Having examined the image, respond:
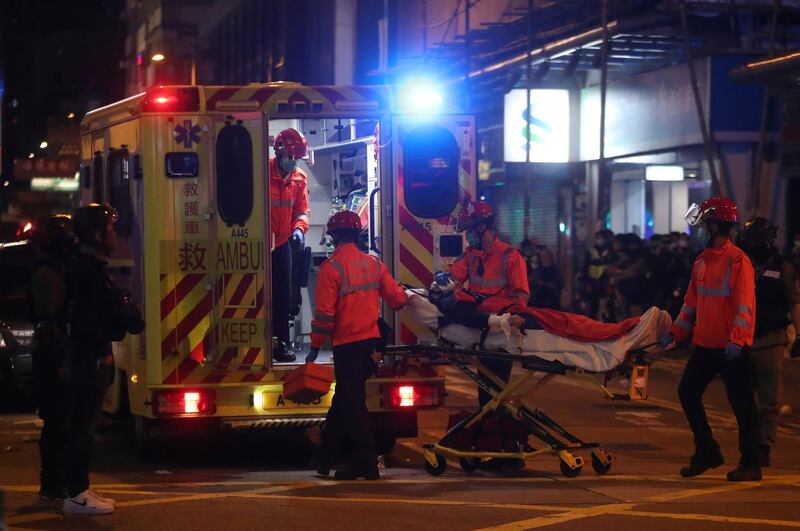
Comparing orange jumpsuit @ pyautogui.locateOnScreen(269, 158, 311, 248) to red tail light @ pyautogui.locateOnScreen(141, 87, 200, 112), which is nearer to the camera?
red tail light @ pyautogui.locateOnScreen(141, 87, 200, 112)

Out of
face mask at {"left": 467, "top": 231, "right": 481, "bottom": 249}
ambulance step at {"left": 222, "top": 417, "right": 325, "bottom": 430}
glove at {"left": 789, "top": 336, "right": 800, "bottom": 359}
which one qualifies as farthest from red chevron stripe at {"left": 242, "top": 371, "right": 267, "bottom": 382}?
glove at {"left": 789, "top": 336, "right": 800, "bottom": 359}

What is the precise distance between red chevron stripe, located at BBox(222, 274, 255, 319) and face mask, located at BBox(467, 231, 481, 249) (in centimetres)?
162

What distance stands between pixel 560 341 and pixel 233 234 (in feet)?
8.28

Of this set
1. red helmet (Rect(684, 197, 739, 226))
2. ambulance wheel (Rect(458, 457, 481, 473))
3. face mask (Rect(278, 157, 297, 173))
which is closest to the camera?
red helmet (Rect(684, 197, 739, 226))

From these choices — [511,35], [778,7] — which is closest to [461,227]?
[778,7]

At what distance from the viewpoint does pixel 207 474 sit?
9.48m

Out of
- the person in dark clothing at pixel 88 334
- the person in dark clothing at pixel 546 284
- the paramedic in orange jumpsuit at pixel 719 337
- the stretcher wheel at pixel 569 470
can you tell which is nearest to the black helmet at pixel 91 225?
the person in dark clothing at pixel 88 334

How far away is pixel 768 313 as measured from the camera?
9523mm

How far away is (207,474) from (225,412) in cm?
49

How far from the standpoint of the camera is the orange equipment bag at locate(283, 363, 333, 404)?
28.9ft

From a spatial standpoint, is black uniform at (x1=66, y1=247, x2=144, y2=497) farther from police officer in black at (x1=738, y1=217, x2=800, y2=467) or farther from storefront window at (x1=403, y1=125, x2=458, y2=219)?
police officer in black at (x1=738, y1=217, x2=800, y2=467)

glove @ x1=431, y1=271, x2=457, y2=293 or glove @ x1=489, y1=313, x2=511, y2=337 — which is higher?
glove @ x1=431, y1=271, x2=457, y2=293

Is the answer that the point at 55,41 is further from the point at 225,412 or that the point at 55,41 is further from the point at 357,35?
the point at 225,412

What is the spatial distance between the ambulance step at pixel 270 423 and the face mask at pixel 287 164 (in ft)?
6.91
